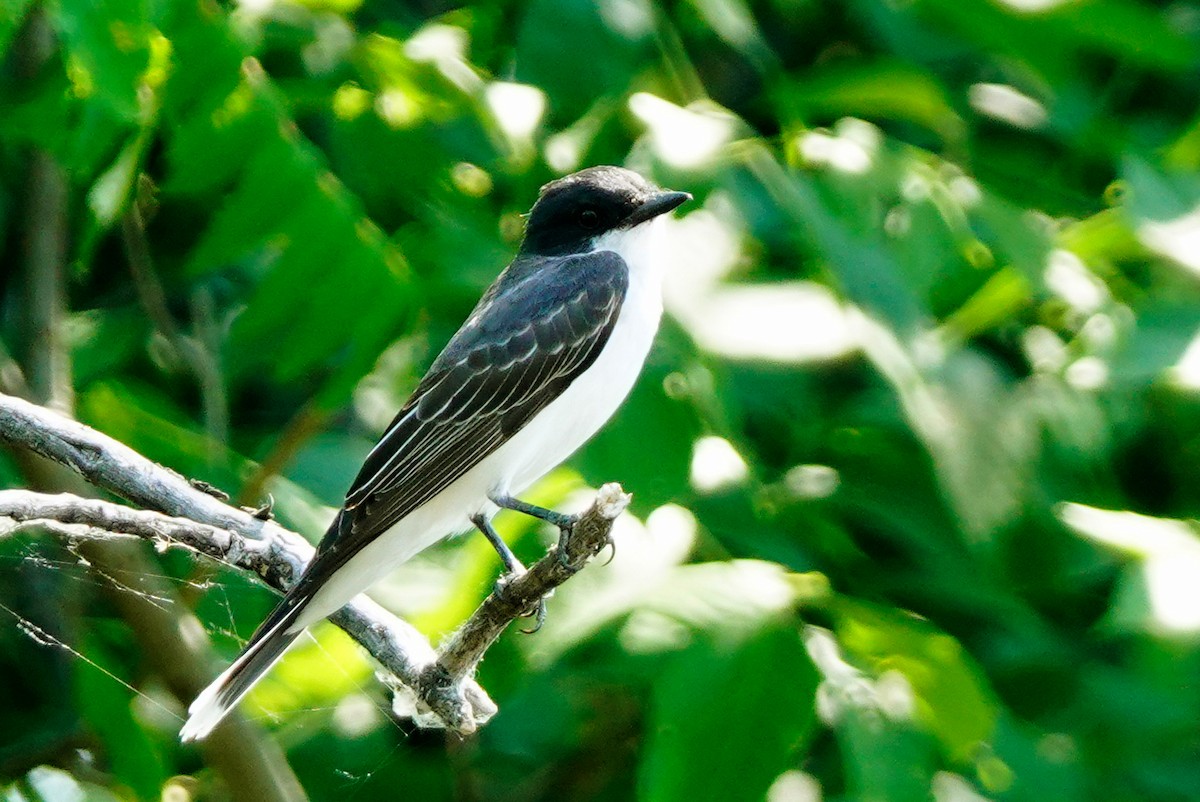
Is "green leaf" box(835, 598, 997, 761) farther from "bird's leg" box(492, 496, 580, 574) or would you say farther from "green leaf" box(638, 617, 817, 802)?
"bird's leg" box(492, 496, 580, 574)

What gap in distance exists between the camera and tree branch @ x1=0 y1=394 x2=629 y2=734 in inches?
111

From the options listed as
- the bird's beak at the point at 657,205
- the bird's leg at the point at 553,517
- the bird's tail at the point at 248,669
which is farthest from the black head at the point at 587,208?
the bird's tail at the point at 248,669

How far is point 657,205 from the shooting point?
3.83 m

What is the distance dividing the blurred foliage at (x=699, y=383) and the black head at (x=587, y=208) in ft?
→ 0.30

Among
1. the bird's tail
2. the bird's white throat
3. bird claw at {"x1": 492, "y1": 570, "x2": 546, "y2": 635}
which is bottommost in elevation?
the bird's tail

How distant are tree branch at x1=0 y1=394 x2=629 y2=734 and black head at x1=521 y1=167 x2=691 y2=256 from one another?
4.11ft

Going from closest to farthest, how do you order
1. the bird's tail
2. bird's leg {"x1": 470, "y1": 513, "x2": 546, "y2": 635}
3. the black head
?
bird's leg {"x1": 470, "y1": 513, "x2": 546, "y2": 635} < the bird's tail < the black head

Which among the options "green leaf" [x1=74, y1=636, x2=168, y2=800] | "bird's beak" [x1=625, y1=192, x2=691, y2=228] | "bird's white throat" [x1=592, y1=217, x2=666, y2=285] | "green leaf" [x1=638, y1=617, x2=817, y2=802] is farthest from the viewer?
"bird's white throat" [x1=592, y1=217, x2=666, y2=285]

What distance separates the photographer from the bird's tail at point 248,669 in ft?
10.4

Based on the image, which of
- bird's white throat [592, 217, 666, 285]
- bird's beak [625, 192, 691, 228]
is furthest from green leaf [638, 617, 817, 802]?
bird's white throat [592, 217, 666, 285]

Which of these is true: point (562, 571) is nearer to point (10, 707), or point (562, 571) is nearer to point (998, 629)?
point (998, 629)

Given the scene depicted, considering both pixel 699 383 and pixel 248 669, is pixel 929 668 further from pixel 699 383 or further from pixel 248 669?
pixel 248 669

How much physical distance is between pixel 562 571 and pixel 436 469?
95cm

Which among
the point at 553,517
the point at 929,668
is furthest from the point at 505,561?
the point at 929,668
